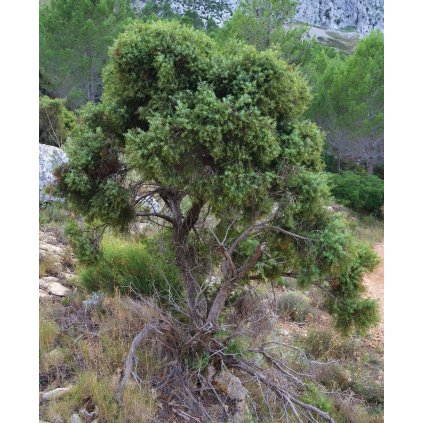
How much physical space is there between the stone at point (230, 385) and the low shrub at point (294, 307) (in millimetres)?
3038

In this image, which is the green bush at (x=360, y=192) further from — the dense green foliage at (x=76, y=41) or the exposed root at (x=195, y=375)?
the exposed root at (x=195, y=375)

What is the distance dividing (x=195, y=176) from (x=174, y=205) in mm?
995

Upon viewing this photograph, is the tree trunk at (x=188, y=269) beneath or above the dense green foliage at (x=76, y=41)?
beneath

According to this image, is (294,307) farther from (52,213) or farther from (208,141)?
(208,141)

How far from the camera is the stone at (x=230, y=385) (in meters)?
3.82

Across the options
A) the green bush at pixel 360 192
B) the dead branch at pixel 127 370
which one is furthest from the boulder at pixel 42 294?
the green bush at pixel 360 192

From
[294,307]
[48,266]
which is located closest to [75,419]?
[48,266]

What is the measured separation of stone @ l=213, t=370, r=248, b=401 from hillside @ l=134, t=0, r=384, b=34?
18.7 meters

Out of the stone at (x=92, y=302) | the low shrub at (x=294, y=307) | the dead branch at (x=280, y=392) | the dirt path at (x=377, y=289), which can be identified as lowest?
the dirt path at (x=377, y=289)

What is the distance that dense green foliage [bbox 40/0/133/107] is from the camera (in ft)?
42.9

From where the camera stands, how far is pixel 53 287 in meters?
5.60

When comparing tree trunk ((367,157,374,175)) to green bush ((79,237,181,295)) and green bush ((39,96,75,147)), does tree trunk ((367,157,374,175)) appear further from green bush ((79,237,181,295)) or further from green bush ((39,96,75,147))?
green bush ((79,237,181,295))

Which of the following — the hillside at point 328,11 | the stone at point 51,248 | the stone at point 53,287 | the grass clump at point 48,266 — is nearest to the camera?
the stone at point 53,287

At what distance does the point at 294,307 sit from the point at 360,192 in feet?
25.4
